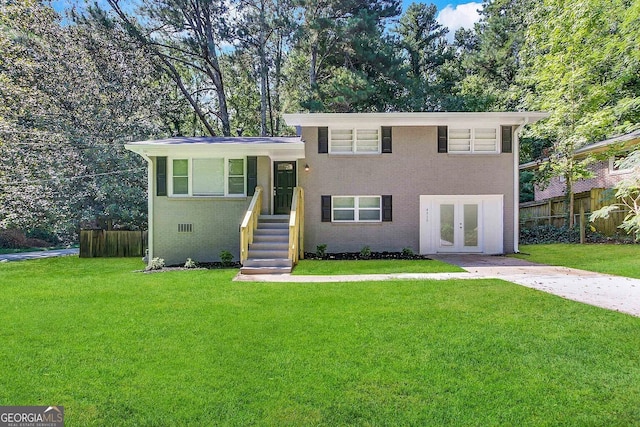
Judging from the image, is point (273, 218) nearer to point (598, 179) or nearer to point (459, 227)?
point (459, 227)

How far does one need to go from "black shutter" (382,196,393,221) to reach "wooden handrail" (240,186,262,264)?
3916mm

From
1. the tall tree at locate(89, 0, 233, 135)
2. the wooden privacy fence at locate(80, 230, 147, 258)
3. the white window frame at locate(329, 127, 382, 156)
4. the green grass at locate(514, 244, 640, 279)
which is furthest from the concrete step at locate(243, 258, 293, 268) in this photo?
the tall tree at locate(89, 0, 233, 135)

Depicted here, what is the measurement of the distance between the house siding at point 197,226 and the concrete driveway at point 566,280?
20.6 ft

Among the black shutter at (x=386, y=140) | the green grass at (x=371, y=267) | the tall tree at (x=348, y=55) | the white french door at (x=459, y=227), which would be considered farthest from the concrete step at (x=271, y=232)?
the tall tree at (x=348, y=55)

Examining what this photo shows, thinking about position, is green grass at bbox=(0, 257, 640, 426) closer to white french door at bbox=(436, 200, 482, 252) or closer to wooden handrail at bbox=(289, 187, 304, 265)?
wooden handrail at bbox=(289, 187, 304, 265)

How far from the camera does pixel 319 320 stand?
5.24m

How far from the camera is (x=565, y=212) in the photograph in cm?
1723

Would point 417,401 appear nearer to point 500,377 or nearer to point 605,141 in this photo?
point 500,377

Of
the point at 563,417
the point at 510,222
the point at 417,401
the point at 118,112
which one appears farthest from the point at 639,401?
the point at 118,112

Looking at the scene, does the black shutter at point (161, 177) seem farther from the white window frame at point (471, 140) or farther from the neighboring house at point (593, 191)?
the neighboring house at point (593, 191)

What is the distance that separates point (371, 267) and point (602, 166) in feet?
50.0

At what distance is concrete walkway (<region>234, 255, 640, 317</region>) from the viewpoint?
21.2 feet

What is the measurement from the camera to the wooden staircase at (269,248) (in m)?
9.74

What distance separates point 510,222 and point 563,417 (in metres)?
11.1
